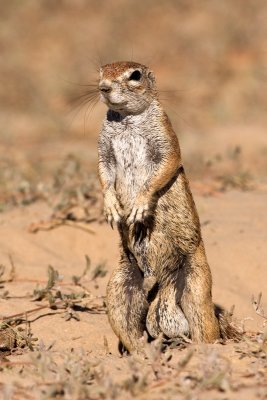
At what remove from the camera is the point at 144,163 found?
4.31 meters

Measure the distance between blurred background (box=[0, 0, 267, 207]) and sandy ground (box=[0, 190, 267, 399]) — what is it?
0.94m

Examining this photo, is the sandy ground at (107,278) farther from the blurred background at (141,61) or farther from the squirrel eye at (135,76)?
the squirrel eye at (135,76)

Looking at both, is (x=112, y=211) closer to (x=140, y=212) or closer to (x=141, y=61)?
(x=140, y=212)

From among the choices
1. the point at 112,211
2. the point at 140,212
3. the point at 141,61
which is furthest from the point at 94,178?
the point at 141,61

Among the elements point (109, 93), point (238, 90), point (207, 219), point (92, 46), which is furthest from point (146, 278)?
point (92, 46)

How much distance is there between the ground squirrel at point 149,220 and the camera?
13.8ft

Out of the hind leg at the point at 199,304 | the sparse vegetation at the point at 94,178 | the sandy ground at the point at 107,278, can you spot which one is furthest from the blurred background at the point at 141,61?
the hind leg at the point at 199,304

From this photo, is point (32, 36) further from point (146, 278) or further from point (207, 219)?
point (146, 278)

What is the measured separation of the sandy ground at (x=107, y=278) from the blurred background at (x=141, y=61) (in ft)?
3.08

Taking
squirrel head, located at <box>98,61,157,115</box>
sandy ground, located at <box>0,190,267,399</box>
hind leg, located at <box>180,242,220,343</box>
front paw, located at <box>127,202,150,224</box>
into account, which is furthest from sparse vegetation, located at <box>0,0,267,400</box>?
front paw, located at <box>127,202,150,224</box>

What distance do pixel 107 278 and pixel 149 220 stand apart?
4.45 feet

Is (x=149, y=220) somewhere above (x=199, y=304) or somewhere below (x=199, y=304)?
above

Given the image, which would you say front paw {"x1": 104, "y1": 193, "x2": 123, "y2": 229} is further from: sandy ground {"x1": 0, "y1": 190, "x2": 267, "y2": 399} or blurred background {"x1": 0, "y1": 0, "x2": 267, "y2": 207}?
blurred background {"x1": 0, "y1": 0, "x2": 267, "y2": 207}

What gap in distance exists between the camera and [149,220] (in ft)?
14.0
